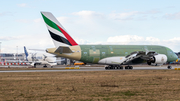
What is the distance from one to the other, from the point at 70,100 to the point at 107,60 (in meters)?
33.3

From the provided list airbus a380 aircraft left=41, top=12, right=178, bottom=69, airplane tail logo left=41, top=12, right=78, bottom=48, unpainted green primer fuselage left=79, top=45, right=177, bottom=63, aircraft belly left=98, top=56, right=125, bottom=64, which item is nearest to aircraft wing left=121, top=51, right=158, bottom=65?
airbus a380 aircraft left=41, top=12, right=178, bottom=69

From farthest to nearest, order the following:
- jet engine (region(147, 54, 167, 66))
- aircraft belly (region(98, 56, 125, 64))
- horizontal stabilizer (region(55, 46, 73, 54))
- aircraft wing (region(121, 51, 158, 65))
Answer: aircraft belly (region(98, 56, 125, 64)) → jet engine (region(147, 54, 167, 66)) → aircraft wing (region(121, 51, 158, 65)) → horizontal stabilizer (region(55, 46, 73, 54))

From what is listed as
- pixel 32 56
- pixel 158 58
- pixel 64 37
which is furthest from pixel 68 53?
pixel 32 56

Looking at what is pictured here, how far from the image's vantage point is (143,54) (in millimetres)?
44062

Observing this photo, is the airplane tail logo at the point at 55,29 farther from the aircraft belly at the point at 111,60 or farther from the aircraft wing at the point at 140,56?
the aircraft wing at the point at 140,56

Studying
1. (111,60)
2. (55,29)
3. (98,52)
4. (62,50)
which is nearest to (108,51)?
(111,60)

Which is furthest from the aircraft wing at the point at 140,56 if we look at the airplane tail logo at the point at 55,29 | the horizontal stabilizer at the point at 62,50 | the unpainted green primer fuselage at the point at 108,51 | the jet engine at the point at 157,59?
the airplane tail logo at the point at 55,29

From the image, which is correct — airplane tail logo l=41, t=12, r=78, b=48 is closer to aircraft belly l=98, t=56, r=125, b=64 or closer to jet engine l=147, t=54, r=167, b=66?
aircraft belly l=98, t=56, r=125, b=64

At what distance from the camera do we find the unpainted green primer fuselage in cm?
4419

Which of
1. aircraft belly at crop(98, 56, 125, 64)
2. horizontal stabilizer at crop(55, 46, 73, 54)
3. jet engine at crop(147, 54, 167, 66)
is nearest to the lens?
horizontal stabilizer at crop(55, 46, 73, 54)

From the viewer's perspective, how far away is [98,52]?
44.9 metres

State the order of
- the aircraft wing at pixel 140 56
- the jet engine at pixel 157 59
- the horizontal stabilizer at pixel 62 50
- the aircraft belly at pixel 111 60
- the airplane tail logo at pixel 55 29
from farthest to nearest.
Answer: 1. the aircraft belly at pixel 111 60
2. the jet engine at pixel 157 59
3. the aircraft wing at pixel 140 56
4. the airplane tail logo at pixel 55 29
5. the horizontal stabilizer at pixel 62 50

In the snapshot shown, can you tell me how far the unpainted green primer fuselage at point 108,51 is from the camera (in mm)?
44188

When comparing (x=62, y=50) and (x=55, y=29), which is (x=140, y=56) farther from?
(x=55, y=29)
